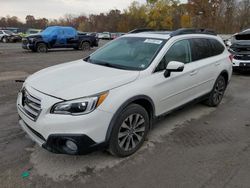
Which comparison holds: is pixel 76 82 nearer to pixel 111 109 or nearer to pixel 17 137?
pixel 111 109

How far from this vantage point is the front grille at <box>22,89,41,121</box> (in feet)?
9.37

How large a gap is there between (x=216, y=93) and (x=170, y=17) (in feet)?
193

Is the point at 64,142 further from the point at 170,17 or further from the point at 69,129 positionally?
the point at 170,17

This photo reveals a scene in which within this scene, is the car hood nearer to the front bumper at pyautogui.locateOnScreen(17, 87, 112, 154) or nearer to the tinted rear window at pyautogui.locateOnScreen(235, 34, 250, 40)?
the front bumper at pyautogui.locateOnScreen(17, 87, 112, 154)

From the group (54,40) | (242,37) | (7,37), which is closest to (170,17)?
(7,37)

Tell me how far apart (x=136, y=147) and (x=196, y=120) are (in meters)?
1.76

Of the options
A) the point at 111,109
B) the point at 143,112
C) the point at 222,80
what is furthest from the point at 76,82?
the point at 222,80

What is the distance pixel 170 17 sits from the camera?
60125 millimetres

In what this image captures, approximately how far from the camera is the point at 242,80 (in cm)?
838

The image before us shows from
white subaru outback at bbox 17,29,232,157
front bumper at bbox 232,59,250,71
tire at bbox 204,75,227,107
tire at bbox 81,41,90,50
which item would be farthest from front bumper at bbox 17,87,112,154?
tire at bbox 81,41,90,50

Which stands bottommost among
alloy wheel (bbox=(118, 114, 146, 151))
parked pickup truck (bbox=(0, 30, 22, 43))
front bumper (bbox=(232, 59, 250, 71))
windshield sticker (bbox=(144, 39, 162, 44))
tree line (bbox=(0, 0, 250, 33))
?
alloy wheel (bbox=(118, 114, 146, 151))

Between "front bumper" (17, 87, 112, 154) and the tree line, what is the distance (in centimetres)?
2848

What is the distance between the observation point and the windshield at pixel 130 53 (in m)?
3.62

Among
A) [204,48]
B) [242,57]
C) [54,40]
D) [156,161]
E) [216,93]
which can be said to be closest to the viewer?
[156,161]
